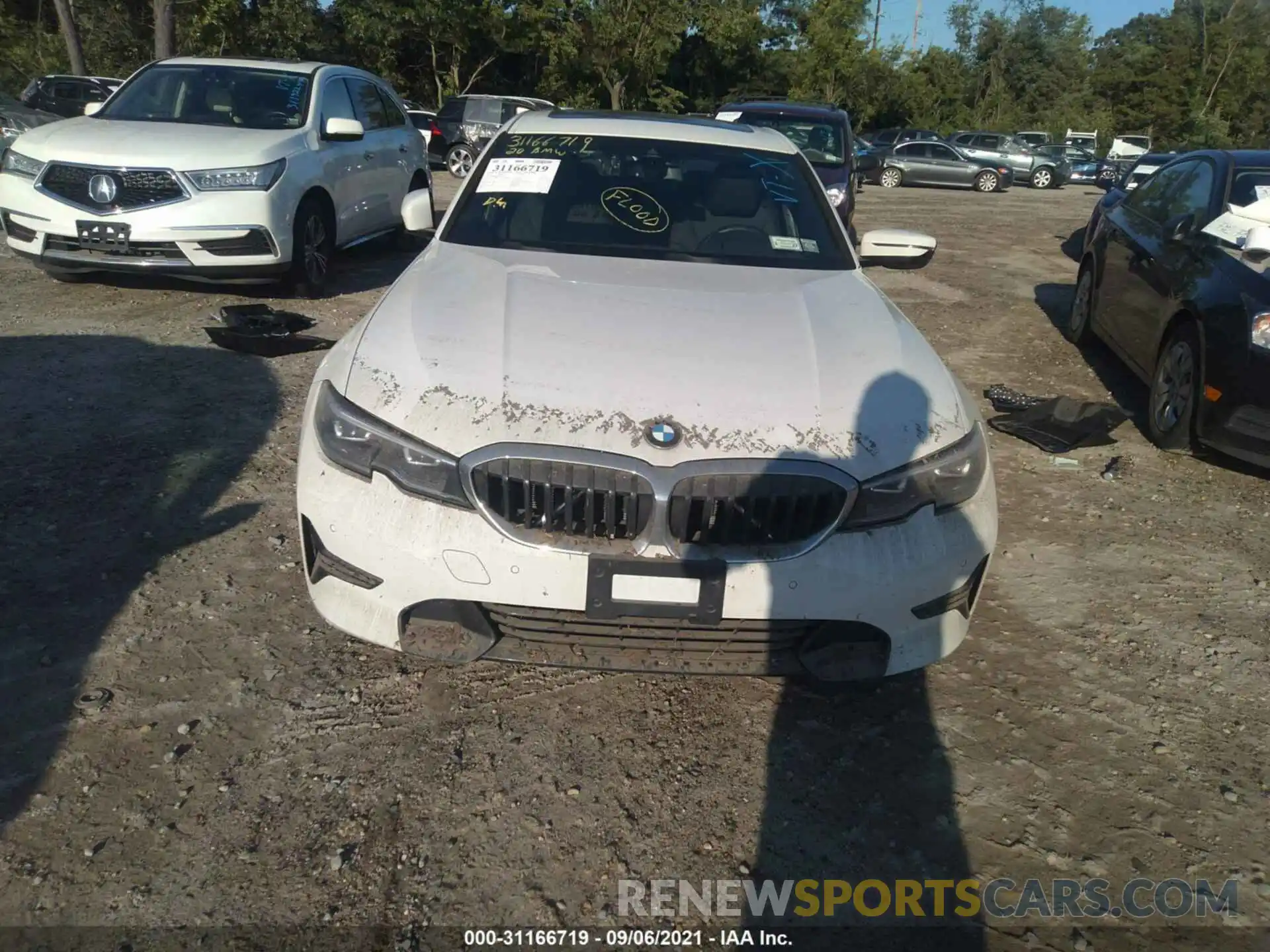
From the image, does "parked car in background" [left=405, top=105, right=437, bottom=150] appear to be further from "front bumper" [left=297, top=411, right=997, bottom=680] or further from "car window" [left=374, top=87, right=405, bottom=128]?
"front bumper" [left=297, top=411, right=997, bottom=680]

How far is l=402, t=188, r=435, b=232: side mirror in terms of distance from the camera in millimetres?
4359

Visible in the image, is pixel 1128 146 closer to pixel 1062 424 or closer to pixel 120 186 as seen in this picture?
pixel 1062 424

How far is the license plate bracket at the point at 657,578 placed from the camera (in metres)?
2.36

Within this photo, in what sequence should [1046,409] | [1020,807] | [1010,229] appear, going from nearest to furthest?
[1020,807] → [1046,409] → [1010,229]

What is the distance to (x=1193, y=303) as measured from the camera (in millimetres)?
5020

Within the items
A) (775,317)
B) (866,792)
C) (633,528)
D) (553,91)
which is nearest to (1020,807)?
(866,792)

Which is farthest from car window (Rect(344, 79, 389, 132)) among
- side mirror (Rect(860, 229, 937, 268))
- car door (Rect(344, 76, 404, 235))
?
side mirror (Rect(860, 229, 937, 268))

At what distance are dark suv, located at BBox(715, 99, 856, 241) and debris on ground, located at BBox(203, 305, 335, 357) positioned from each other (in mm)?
5008

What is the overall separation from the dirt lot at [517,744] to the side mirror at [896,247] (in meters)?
1.25

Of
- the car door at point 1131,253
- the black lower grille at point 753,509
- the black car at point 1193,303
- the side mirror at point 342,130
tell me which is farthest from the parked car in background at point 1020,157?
the black lower grille at point 753,509

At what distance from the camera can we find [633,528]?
2.39 metres

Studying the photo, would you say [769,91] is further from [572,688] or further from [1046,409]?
[572,688]

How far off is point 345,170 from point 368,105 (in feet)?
4.25

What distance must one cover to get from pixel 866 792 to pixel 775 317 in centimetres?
142
